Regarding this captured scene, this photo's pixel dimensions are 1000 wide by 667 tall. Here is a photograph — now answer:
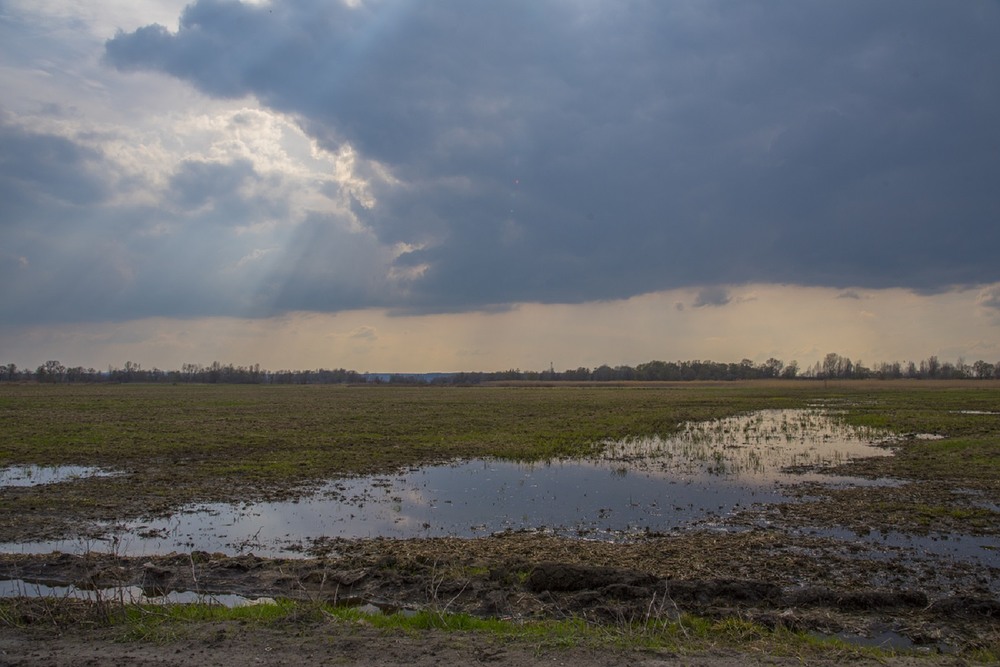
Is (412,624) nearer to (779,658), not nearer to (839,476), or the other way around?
(779,658)

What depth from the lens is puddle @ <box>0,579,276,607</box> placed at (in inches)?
352

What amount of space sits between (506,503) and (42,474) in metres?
14.8

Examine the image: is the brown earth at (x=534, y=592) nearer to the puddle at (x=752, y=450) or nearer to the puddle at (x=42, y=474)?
the puddle at (x=42, y=474)

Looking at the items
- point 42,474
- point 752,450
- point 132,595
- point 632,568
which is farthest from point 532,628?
point 752,450

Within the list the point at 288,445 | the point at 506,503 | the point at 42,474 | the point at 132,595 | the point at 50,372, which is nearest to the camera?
the point at 132,595

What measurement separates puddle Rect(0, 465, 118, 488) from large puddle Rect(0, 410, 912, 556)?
263 inches

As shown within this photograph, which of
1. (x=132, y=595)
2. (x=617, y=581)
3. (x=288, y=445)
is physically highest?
(x=617, y=581)

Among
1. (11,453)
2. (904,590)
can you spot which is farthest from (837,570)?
(11,453)

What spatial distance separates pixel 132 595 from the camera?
912cm

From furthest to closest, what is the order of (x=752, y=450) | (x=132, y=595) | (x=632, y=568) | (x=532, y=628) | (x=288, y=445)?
(x=288, y=445) < (x=752, y=450) < (x=632, y=568) < (x=132, y=595) < (x=532, y=628)

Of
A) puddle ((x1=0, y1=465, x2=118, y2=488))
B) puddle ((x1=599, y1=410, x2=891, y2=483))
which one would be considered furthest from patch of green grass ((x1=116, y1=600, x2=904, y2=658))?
puddle ((x1=0, y1=465, x2=118, y2=488))

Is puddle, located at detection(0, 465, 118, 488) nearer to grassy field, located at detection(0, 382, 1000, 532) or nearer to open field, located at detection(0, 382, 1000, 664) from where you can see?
open field, located at detection(0, 382, 1000, 664)

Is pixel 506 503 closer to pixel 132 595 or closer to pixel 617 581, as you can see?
pixel 617 581

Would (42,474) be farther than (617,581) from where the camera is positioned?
Yes
